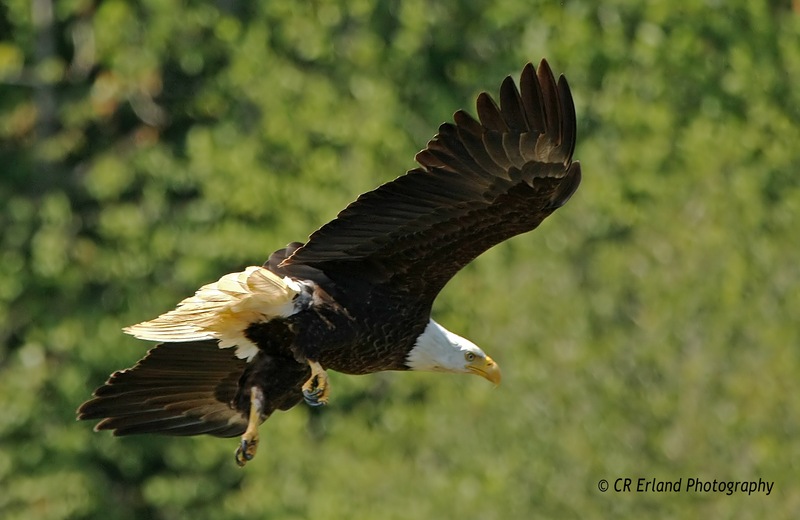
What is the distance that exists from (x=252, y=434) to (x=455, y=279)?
833cm

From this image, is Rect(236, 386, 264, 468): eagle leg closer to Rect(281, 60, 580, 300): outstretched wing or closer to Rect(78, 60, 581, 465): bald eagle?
Rect(78, 60, 581, 465): bald eagle

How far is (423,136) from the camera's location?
57.9 feet

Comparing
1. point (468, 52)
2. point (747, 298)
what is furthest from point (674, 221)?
point (468, 52)

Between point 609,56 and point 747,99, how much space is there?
1.26 metres

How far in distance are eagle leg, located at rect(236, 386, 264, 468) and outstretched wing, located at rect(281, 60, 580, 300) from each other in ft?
1.95

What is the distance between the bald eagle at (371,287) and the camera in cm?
787

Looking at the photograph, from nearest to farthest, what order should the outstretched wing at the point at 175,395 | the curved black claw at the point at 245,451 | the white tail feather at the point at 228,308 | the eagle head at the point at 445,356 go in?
the white tail feather at the point at 228,308 → the curved black claw at the point at 245,451 → the eagle head at the point at 445,356 → the outstretched wing at the point at 175,395

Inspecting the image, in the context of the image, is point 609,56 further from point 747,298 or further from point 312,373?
Result: point 312,373

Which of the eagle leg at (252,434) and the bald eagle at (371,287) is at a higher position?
the bald eagle at (371,287)

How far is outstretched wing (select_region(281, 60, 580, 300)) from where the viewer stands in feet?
25.6

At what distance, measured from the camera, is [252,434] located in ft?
27.8

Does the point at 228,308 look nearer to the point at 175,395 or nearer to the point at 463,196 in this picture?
the point at 175,395
